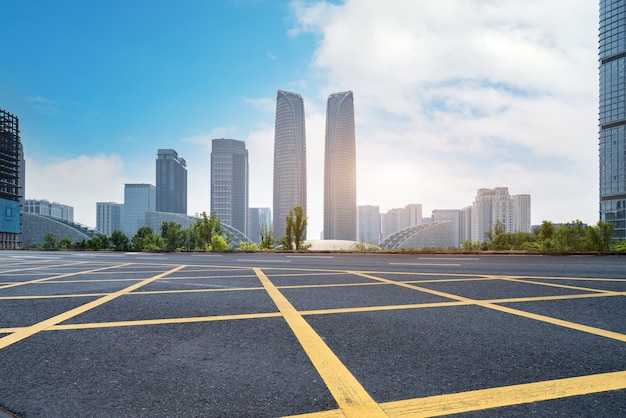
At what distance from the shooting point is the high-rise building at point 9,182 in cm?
7962

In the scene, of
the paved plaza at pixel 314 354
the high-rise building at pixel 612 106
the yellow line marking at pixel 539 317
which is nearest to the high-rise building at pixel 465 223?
the high-rise building at pixel 612 106

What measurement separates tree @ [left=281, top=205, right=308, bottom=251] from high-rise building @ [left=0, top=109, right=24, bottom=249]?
86932 millimetres

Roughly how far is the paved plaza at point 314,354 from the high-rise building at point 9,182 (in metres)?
101

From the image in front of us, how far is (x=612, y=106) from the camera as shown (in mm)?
119000

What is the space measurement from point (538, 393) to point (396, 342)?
1181mm

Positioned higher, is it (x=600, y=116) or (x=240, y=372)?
(x=600, y=116)

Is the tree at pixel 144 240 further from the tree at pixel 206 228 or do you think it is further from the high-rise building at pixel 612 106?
the high-rise building at pixel 612 106

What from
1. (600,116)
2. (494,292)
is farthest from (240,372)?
(600,116)

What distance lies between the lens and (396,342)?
3.05 m

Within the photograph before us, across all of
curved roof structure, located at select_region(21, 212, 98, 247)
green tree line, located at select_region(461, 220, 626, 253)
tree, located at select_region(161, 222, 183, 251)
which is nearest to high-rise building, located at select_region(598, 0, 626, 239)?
green tree line, located at select_region(461, 220, 626, 253)

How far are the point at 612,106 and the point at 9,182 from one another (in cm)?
18724

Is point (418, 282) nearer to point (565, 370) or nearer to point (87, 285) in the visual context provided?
point (565, 370)

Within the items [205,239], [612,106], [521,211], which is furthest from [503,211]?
[205,239]

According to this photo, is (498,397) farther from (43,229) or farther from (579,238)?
(43,229)
